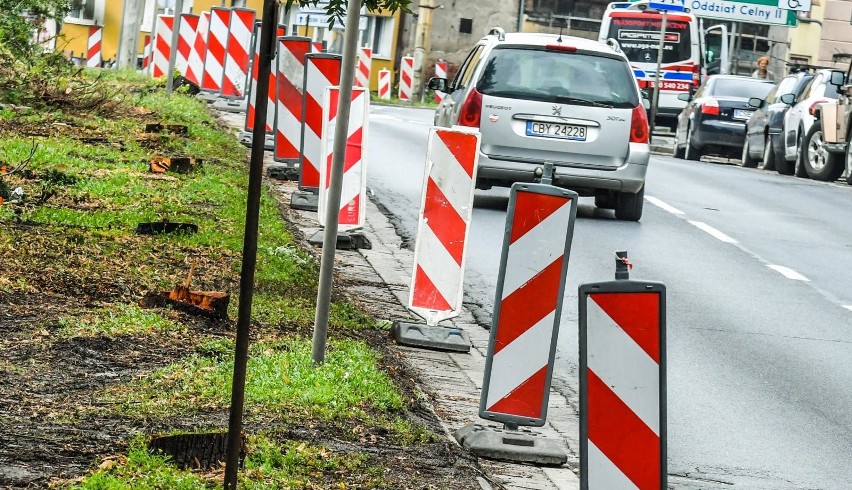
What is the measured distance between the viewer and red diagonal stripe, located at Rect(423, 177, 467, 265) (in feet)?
27.8

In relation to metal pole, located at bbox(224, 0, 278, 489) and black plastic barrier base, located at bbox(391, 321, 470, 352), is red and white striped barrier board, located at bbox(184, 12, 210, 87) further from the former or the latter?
metal pole, located at bbox(224, 0, 278, 489)

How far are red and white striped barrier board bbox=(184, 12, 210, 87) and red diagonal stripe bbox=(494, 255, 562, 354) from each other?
21.7m

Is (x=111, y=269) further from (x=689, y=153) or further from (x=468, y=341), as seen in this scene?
(x=689, y=153)

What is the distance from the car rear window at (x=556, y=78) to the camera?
15602 mm

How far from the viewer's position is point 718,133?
30.8 metres

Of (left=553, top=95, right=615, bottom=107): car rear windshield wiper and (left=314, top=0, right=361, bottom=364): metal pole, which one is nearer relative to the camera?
(left=314, top=0, right=361, bottom=364): metal pole

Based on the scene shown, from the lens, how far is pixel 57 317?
290 inches

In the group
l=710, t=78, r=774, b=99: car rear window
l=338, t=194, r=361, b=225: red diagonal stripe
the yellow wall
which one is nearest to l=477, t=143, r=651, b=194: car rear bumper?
l=338, t=194, r=361, b=225: red diagonal stripe

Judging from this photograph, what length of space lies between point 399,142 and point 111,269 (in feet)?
54.1

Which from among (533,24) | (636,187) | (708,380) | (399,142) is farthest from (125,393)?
Answer: (533,24)

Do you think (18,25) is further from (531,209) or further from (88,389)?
(531,209)

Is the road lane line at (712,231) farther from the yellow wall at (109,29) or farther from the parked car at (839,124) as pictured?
the yellow wall at (109,29)

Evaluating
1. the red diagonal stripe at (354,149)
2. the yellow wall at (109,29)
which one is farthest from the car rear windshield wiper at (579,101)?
the yellow wall at (109,29)

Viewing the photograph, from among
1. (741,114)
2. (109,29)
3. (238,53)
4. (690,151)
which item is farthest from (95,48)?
(109,29)
